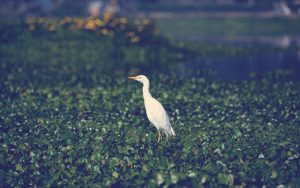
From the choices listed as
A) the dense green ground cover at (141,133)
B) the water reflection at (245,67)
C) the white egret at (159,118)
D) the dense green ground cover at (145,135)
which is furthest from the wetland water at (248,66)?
the white egret at (159,118)

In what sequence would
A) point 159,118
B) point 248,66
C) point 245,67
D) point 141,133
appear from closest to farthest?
point 159,118
point 141,133
point 245,67
point 248,66

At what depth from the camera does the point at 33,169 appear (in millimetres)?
9281

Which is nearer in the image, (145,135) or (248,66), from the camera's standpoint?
(145,135)

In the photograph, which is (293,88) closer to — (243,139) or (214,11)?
(243,139)

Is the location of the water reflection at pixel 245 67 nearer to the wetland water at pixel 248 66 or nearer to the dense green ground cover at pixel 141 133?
the wetland water at pixel 248 66

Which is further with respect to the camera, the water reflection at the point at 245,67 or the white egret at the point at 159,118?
the water reflection at the point at 245,67

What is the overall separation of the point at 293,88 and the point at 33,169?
8.76m

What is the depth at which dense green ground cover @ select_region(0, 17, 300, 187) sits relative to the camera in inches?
341

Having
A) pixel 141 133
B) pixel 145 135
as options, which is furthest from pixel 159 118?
pixel 141 133

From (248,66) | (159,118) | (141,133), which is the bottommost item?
(248,66)

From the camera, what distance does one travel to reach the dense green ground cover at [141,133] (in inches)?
341

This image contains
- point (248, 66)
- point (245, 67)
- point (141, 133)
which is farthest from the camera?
point (248, 66)

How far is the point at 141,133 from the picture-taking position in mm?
11008

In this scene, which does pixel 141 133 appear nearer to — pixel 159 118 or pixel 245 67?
pixel 159 118
